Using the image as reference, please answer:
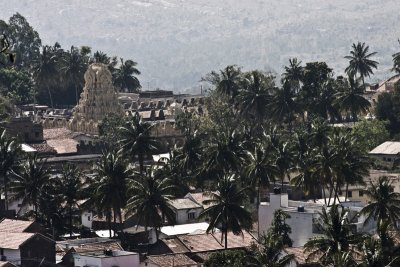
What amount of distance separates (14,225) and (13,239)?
7085 mm

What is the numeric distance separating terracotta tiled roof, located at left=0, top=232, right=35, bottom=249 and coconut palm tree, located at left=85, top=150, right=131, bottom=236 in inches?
479

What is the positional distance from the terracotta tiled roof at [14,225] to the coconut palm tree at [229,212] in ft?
54.3

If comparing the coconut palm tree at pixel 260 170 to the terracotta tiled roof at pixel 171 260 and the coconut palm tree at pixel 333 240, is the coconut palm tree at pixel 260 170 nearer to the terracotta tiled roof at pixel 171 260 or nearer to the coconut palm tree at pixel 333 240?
the terracotta tiled roof at pixel 171 260

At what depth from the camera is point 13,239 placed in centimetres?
14550

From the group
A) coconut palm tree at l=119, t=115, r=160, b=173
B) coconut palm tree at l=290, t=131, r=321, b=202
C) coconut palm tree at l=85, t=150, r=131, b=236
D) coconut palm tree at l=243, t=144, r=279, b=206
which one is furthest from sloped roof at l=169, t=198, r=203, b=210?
coconut palm tree at l=290, t=131, r=321, b=202

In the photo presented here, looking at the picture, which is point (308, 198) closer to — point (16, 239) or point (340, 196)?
point (340, 196)

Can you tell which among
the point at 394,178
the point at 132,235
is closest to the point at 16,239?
the point at 132,235

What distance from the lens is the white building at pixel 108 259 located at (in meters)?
138

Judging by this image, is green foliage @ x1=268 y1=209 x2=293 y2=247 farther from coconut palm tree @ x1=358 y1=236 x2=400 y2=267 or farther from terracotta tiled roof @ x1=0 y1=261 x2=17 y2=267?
terracotta tiled roof @ x1=0 y1=261 x2=17 y2=267

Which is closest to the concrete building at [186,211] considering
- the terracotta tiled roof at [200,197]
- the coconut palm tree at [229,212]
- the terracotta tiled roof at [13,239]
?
the terracotta tiled roof at [200,197]

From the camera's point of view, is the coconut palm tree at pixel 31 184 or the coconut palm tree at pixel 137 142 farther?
the coconut palm tree at pixel 137 142

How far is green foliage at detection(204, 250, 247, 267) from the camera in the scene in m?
132

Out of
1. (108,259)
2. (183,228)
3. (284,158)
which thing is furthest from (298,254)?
(284,158)

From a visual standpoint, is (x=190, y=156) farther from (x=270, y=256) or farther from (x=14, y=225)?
(x=270, y=256)
